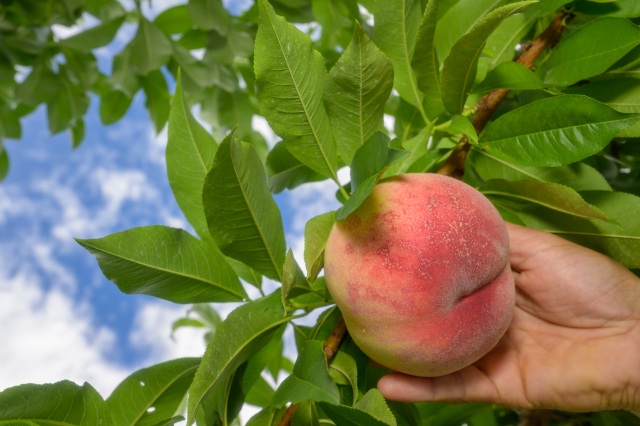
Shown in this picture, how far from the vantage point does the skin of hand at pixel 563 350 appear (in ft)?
3.52

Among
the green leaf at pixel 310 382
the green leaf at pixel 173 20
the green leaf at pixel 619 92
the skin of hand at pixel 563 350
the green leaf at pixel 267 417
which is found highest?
the green leaf at pixel 173 20

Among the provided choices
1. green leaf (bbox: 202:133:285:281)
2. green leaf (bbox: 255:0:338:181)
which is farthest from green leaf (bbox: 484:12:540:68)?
green leaf (bbox: 202:133:285:281)

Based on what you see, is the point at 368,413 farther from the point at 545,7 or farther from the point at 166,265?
the point at 545,7

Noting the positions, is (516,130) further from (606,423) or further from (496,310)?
(606,423)

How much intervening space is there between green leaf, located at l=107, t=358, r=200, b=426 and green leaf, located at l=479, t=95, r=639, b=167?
70cm

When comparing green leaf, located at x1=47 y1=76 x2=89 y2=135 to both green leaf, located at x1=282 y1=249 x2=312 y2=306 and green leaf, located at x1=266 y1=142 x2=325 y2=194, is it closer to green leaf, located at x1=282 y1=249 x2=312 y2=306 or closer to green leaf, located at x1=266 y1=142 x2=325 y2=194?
green leaf, located at x1=266 y1=142 x2=325 y2=194

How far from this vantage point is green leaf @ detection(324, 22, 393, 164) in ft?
2.92

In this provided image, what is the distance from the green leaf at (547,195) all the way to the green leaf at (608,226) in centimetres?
5

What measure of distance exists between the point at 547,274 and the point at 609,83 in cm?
37

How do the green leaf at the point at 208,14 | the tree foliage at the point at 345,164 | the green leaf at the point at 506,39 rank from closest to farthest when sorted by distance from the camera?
the tree foliage at the point at 345,164
the green leaf at the point at 506,39
the green leaf at the point at 208,14

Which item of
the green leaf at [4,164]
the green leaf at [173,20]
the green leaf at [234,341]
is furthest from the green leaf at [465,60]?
the green leaf at [4,164]

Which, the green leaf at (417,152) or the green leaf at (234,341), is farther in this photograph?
the green leaf at (417,152)

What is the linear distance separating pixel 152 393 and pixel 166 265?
29 centimetres

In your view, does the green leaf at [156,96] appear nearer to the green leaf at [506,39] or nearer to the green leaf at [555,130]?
the green leaf at [506,39]
